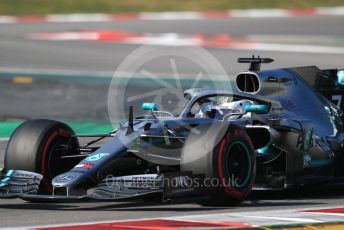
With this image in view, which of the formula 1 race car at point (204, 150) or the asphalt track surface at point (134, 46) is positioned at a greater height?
the asphalt track surface at point (134, 46)

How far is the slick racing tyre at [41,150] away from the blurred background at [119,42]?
199 inches

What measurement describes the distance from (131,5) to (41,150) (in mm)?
22640

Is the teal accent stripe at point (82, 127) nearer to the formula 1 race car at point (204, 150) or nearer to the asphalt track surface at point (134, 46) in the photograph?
the formula 1 race car at point (204, 150)

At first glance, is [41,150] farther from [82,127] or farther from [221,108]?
[82,127]

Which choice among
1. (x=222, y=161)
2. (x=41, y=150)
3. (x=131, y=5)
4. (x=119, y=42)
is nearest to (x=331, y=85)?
(x=222, y=161)

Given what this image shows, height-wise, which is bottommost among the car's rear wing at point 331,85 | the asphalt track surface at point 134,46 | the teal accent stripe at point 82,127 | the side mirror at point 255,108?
the teal accent stripe at point 82,127

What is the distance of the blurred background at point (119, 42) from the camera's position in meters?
18.0

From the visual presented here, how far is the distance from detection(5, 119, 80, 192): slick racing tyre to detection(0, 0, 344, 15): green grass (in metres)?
21.0

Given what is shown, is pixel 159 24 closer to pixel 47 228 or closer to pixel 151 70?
pixel 151 70

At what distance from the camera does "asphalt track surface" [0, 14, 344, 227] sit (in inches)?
337

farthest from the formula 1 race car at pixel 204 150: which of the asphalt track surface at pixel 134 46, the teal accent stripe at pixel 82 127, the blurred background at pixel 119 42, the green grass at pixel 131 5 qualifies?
the green grass at pixel 131 5

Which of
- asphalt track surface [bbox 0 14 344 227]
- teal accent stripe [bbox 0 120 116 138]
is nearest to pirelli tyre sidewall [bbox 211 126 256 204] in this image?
asphalt track surface [bbox 0 14 344 227]

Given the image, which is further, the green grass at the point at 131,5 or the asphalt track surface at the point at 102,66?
the green grass at the point at 131,5

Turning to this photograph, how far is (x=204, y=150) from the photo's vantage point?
8.62m
